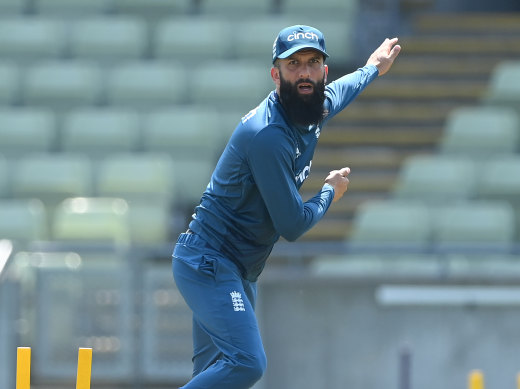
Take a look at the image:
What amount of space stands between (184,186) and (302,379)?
2.81 meters

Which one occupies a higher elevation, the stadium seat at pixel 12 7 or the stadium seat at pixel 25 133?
the stadium seat at pixel 12 7

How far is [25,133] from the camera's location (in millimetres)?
10312

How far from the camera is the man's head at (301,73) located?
446 cm

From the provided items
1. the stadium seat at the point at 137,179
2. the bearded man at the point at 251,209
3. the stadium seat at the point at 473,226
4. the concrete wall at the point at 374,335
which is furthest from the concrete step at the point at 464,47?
the bearded man at the point at 251,209

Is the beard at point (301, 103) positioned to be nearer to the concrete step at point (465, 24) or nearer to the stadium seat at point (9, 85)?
the stadium seat at point (9, 85)

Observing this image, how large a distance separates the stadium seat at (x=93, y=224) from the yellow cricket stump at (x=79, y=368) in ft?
13.8

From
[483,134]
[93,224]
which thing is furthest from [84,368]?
[483,134]

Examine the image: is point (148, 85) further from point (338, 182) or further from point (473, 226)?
point (338, 182)

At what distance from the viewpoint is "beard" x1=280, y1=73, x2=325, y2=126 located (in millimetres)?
4465

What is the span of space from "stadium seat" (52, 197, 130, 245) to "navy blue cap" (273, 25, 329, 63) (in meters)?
4.74

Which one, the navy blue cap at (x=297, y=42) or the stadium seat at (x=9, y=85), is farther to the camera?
the stadium seat at (x=9, y=85)

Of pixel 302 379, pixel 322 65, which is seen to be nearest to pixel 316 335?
pixel 302 379

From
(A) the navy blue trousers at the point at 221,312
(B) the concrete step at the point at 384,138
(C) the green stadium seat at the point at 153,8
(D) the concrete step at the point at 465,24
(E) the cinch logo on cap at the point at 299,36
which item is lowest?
(A) the navy blue trousers at the point at 221,312

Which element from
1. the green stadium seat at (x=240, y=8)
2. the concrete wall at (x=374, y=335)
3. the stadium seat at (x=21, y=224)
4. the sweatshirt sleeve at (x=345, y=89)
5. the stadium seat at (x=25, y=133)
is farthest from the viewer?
the green stadium seat at (x=240, y=8)
